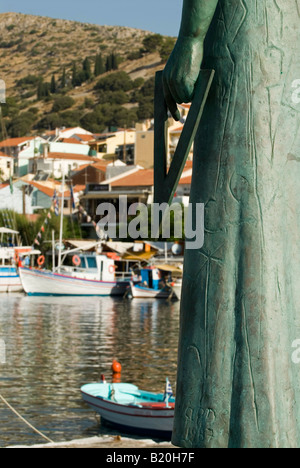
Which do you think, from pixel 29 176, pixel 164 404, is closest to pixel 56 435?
pixel 164 404

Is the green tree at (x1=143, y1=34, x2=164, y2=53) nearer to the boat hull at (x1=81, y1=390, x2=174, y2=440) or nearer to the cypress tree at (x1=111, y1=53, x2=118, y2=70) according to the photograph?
the cypress tree at (x1=111, y1=53, x2=118, y2=70)

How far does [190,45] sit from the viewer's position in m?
4.21

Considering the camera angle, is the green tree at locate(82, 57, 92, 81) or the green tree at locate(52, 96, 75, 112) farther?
the green tree at locate(82, 57, 92, 81)

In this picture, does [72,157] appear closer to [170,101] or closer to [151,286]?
[151,286]

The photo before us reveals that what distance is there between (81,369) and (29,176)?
6730 cm

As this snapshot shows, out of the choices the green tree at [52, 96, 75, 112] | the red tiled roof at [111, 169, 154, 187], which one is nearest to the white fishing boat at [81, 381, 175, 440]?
the red tiled roof at [111, 169, 154, 187]

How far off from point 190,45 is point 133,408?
11.1m

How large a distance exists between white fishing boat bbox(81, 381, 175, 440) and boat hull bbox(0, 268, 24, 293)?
38.0 meters

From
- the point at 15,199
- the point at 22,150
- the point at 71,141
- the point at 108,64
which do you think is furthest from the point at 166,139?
the point at 108,64

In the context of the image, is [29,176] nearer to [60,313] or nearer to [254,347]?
[60,313]

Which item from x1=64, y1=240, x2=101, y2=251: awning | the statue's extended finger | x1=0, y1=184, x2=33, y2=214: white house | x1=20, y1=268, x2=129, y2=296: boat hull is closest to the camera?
the statue's extended finger

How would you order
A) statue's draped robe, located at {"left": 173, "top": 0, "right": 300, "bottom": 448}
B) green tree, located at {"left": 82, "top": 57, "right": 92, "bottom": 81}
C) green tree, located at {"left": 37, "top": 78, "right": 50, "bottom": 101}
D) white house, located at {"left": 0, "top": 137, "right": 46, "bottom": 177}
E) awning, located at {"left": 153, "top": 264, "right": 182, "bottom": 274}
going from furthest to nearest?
green tree, located at {"left": 82, "top": 57, "right": 92, "bottom": 81}, green tree, located at {"left": 37, "top": 78, "right": 50, "bottom": 101}, white house, located at {"left": 0, "top": 137, "right": 46, "bottom": 177}, awning, located at {"left": 153, "top": 264, "right": 182, "bottom": 274}, statue's draped robe, located at {"left": 173, "top": 0, "right": 300, "bottom": 448}

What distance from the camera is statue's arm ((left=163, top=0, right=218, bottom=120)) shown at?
13.8ft

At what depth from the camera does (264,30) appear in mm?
4207
